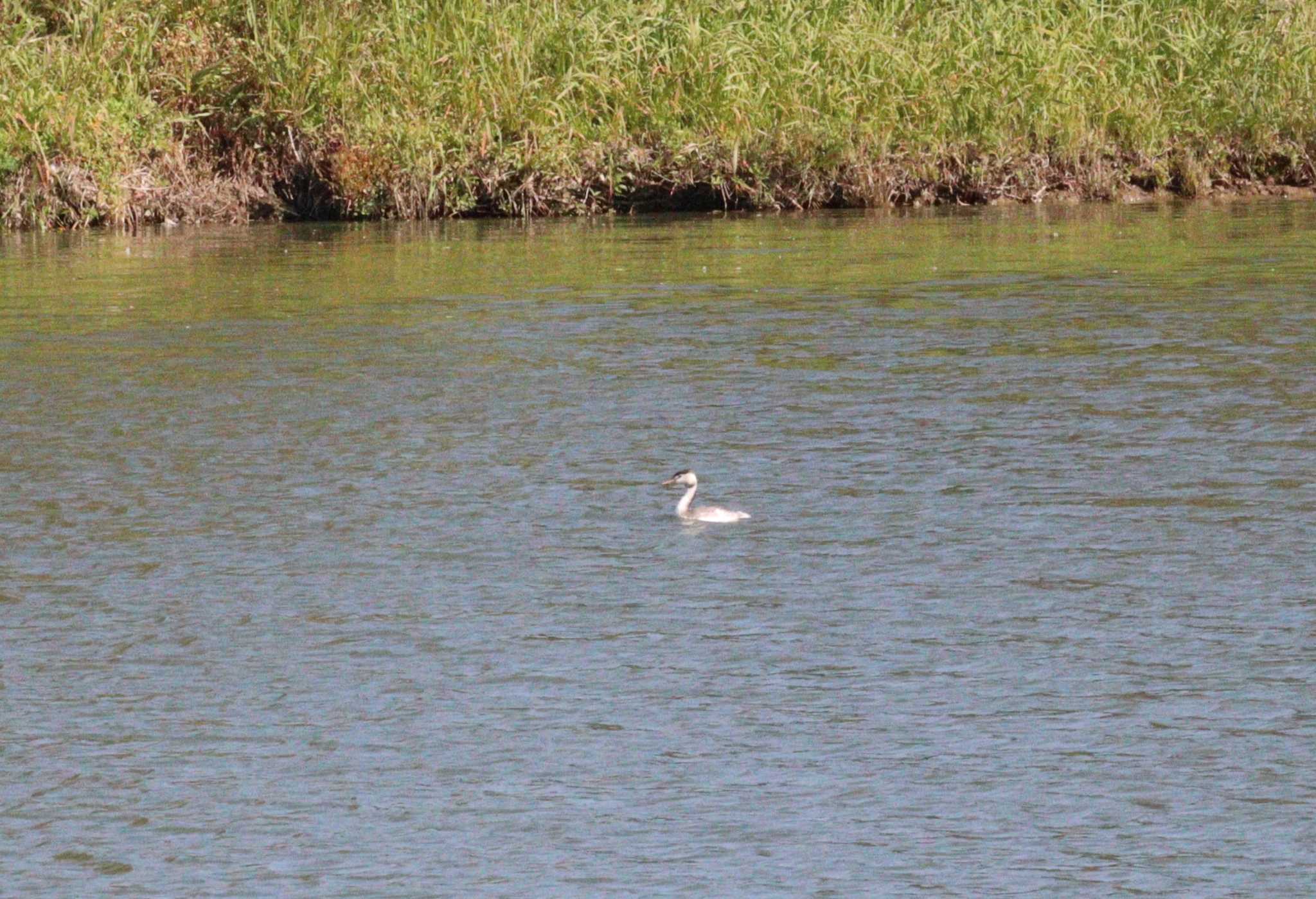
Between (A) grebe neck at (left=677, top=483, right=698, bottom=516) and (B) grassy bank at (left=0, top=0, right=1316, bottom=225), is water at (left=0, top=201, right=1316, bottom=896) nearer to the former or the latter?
(A) grebe neck at (left=677, top=483, right=698, bottom=516)

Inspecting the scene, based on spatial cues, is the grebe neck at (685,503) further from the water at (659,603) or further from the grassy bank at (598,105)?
the grassy bank at (598,105)

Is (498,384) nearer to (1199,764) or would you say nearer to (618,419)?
(618,419)

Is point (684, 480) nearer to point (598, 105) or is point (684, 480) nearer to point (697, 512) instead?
point (697, 512)

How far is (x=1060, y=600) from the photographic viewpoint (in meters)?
6.75

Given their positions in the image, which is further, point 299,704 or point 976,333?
point 976,333

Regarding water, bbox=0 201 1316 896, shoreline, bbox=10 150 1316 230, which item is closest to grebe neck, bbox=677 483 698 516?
water, bbox=0 201 1316 896

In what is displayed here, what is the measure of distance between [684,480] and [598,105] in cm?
1324

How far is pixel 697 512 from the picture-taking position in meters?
7.91

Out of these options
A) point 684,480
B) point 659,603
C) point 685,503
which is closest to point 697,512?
point 685,503

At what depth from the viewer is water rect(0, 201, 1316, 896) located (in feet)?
15.7

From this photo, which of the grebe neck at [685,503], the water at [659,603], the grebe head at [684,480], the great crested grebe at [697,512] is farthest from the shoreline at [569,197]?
the grebe neck at [685,503]

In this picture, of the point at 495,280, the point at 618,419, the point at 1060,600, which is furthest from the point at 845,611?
the point at 495,280

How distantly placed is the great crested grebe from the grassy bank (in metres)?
12.5

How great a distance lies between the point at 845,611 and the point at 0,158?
47.7ft
